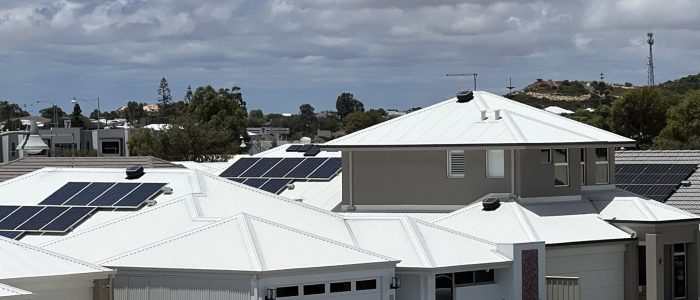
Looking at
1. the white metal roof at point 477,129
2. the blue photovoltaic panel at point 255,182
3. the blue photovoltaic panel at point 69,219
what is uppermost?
the white metal roof at point 477,129

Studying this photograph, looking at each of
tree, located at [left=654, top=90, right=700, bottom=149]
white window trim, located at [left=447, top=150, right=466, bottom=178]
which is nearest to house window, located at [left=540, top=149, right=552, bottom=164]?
white window trim, located at [left=447, top=150, right=466, bottom=178]

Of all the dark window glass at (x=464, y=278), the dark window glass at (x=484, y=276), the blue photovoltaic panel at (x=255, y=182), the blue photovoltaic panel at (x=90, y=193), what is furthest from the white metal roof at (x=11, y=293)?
the blue photovoltaic panel at (x=255, y=182)

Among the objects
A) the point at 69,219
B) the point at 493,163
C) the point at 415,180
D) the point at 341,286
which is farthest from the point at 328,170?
the point at 341,286

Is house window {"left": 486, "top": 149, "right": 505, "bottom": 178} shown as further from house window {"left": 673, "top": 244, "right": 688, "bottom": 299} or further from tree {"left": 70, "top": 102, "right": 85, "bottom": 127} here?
tree {"left": 70, "top": 102, "right": 85, "bottom": 127}

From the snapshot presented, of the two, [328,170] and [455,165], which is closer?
[455,165]

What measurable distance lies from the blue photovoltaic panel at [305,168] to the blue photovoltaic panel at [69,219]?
45.6 ft

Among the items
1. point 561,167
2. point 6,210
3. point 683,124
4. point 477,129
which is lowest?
point 6,210

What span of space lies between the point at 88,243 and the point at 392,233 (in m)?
7.02

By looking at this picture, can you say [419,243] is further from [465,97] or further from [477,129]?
[465,97]

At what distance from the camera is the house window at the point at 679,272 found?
3588 cm

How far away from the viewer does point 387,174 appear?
38156 millimetres

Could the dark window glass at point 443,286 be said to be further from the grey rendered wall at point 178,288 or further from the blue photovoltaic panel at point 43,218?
the blue photovoltaic panel at point 43,218

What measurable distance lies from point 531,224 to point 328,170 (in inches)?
488

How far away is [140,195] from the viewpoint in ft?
107
